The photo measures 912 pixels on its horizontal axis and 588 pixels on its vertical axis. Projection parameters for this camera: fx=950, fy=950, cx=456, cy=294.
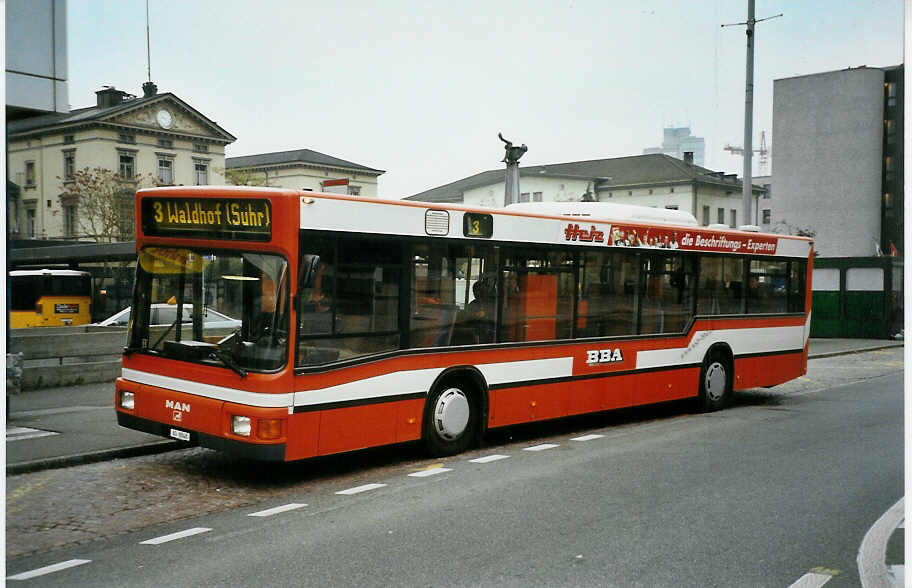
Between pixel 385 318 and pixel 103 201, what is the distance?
101ft

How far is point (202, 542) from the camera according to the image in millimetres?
6738

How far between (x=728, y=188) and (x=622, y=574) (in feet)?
201

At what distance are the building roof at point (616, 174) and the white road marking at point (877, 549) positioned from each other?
51.4 meters

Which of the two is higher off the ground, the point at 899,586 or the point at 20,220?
the point at 20,220

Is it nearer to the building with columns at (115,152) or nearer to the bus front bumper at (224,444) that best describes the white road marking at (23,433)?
the bus front bumper at (224,444)

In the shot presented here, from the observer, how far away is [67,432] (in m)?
11.4

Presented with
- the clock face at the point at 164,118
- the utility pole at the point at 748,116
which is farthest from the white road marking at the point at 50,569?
the clock face at the point at 164,118

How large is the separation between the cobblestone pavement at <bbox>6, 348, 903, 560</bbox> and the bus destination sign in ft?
7.62

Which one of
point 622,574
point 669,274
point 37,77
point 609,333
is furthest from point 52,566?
point 669,274

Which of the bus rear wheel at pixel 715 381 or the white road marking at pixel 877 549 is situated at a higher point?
the bus rear wheel at pixel 715 381

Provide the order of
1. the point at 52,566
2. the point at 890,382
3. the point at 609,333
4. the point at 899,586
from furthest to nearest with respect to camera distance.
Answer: the point at 890,382 < the point at 609,333 < the point at 52,566 < the point at 899,586

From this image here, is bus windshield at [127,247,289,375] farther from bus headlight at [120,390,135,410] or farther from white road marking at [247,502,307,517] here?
white road marking at [247,502,307,517]

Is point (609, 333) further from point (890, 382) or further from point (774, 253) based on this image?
point (890, 382)

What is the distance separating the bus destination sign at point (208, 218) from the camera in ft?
28.1
